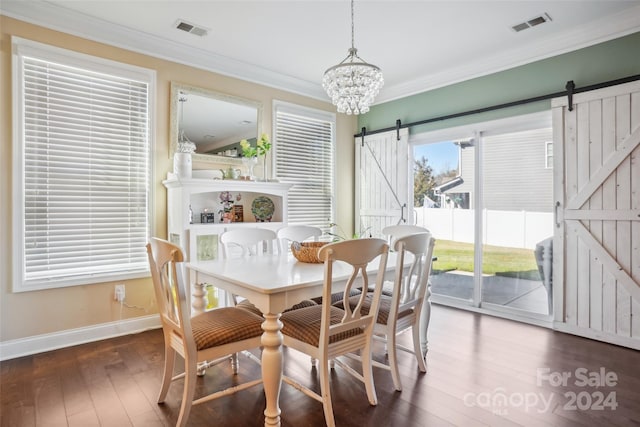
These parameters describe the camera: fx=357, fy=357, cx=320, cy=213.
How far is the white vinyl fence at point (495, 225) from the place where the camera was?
3.59m

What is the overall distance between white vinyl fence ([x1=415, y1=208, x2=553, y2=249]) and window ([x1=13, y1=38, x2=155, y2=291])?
3.21 m

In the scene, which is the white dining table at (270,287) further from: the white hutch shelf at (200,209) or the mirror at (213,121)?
the mirror at (213,121)

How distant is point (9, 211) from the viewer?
8.97 feet

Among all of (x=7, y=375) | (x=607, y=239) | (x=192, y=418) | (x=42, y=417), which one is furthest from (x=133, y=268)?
(x=607, y=239)

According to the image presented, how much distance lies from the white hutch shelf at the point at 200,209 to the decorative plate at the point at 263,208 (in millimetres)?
133

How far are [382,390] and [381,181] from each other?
3.08 m

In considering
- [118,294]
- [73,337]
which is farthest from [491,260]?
[73,337]

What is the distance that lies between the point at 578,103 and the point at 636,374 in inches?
87.5

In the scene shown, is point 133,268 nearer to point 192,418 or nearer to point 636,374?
point 192,418

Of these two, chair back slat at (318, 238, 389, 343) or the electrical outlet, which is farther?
the electrical outlet

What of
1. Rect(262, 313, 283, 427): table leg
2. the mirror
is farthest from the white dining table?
the mirror

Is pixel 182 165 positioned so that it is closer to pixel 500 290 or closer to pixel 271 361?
pixel 271 361

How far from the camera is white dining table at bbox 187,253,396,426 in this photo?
1748mm

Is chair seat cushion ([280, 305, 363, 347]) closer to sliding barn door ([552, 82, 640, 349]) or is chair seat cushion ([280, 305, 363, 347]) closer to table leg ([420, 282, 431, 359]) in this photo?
table leg ([420, 282, 431, 359])
